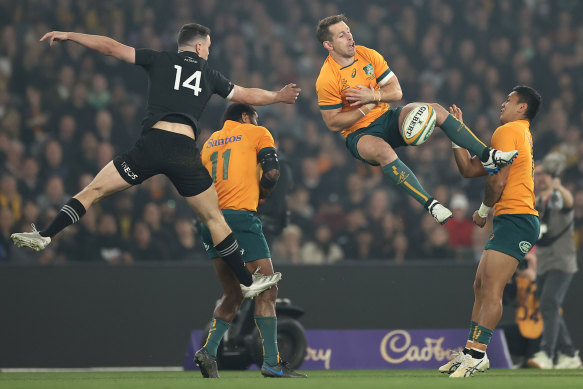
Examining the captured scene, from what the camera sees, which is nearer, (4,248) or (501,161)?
(501,161)

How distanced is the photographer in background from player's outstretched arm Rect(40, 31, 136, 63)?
5363mm

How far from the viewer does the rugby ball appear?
725 cm

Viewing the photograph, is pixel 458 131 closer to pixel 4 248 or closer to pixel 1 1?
pixel 4 248

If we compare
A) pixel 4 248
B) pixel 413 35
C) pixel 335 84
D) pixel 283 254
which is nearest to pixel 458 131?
pixel 335 84

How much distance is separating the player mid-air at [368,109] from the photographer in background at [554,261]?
123 inches

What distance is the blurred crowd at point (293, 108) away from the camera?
11734 mm

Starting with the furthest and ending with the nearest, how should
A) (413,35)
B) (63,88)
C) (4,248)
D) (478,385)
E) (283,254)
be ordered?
(413,35), (63,88), (283,254), (4,248), (478,385)

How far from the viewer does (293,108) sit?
47.0ft

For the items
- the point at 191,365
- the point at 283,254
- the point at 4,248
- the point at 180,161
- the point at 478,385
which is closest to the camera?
the point at 478,385

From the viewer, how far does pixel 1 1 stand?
14.1 m

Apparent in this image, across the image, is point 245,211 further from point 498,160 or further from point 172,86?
point 498,160

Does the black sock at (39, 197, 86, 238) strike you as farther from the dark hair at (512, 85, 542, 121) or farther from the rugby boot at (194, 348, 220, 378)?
the dark hair at (512, 85, 542, 121)

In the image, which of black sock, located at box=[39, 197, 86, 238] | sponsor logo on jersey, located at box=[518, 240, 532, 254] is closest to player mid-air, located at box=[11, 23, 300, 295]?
black sock, located at box=[39, 197, 86, 238]

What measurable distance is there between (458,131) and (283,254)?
5.02 metres
